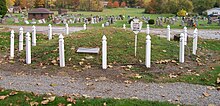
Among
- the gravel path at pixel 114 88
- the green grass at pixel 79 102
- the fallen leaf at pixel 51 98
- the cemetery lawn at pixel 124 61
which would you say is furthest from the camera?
the cemetery lawn at pixel 124 61

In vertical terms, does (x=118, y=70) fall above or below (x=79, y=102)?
above

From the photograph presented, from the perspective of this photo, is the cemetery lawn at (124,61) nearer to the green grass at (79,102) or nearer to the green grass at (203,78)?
the green grass at (203,78)

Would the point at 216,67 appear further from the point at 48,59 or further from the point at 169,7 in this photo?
the point at 169,7

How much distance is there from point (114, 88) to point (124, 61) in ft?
10.4

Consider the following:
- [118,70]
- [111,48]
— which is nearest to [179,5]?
[111,48]

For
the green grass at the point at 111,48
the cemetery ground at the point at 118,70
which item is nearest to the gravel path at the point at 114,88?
the cemetery ground at the point at 118,70

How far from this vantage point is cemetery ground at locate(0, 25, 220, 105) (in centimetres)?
798

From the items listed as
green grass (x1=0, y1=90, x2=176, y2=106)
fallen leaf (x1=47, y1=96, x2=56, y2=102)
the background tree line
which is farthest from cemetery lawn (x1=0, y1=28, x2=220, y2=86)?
the background tree line

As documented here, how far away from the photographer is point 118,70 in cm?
1061

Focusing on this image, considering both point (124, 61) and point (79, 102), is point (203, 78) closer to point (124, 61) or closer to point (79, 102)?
point (124, 61)

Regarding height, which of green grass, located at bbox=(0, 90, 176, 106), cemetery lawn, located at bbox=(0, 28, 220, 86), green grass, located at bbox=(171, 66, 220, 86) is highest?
cemetery lawn, located at bbox=(0, 28, 220, 86)

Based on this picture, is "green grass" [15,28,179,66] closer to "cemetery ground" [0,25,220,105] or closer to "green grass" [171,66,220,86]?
"cemetery ground" [0,25,220,105]

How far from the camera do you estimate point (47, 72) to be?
10414 mm

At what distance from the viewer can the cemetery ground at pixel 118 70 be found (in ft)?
26.2
